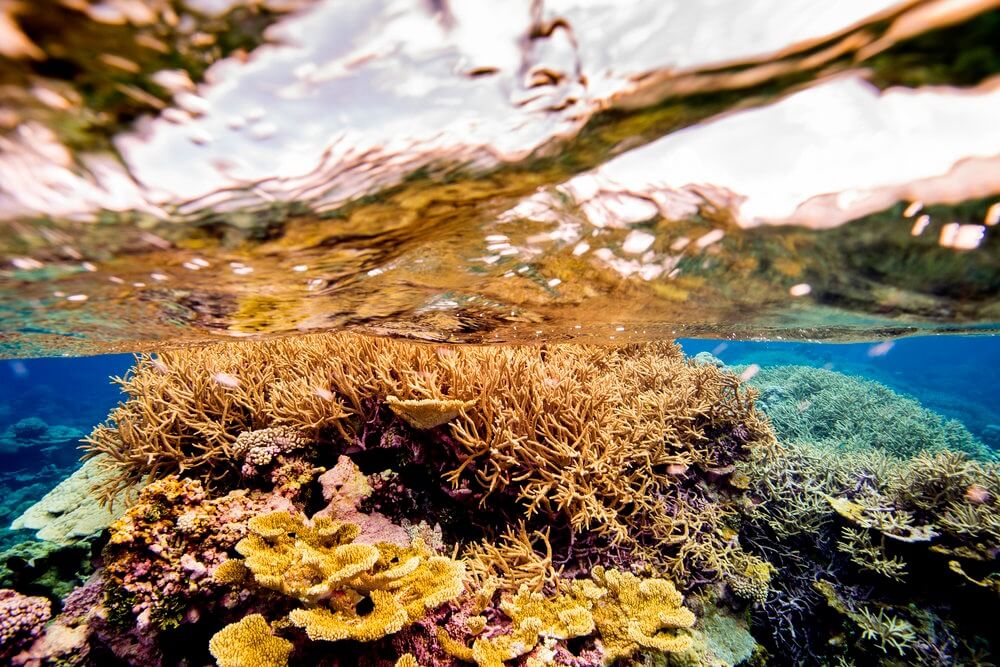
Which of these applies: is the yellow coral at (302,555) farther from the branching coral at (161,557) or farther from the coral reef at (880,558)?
the coral reef at (880,558)

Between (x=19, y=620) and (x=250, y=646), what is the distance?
2.07 meters

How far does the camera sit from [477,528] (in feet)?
16.0

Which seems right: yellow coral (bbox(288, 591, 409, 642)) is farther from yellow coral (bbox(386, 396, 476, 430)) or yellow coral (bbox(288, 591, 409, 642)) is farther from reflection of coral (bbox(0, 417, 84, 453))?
reflection of coral (bbox(0, 417, 84, 453))

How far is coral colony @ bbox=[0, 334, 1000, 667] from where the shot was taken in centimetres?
334

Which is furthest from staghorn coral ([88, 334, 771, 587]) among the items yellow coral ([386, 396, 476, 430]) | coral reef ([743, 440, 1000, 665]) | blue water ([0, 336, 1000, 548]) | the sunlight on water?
blue water ([0, 336, 1000, 548])

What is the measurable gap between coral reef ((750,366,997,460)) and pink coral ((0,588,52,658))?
46.3 ft

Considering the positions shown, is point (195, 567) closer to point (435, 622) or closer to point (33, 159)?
point (435, 622)

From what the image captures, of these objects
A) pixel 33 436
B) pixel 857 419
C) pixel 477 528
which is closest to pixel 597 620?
pixel 477 528

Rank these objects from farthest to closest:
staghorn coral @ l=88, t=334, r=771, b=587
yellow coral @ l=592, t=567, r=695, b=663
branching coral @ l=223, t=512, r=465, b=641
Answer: staghorn coral @ l=88, t=334, r=771, b=587, yellow coral @ l=592, t=567, r=695, b=663, branching coral @ l=223, t=512, r=465, b=641

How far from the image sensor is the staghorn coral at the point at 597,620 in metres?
3.34

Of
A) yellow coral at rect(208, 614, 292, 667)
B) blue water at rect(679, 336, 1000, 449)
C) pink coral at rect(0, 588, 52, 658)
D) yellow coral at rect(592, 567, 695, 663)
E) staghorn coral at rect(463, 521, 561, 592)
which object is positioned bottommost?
blue water at rect(679, 336, 1000, 449)

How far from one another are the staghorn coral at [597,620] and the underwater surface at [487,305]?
0.03 meters

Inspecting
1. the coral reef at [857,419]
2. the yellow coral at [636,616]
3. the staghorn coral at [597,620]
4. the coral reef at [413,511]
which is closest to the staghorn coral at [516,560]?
the coral reef at [413,511]

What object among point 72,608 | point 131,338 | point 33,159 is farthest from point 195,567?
point 131,338
